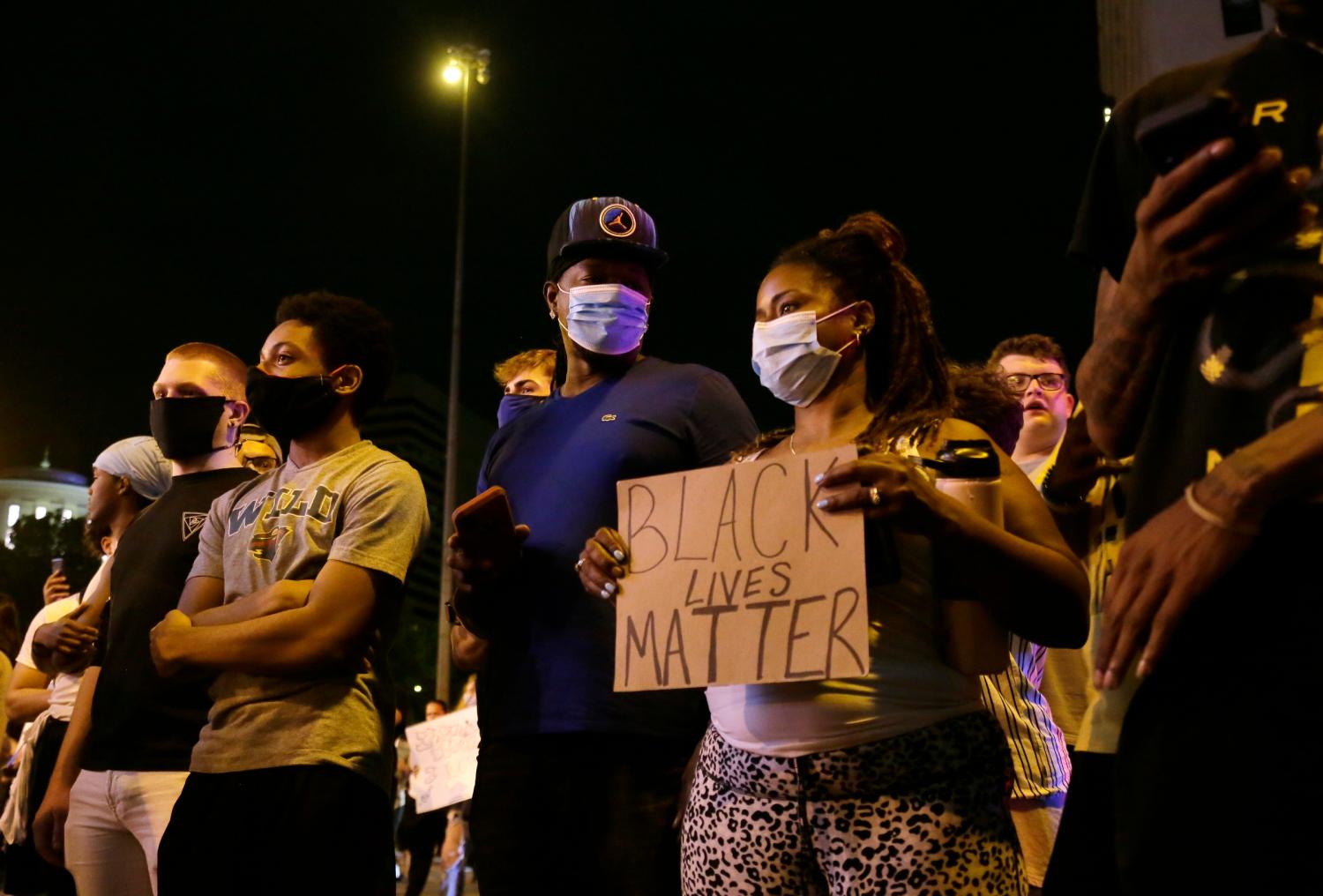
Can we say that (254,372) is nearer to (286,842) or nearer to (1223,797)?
(286,842)

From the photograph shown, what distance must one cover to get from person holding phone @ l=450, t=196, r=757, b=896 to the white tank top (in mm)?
668

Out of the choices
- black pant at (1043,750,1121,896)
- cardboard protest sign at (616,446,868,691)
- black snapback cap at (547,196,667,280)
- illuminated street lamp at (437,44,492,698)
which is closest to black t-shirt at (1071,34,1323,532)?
black pant at (1043,750,1121,896)

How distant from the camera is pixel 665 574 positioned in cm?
267

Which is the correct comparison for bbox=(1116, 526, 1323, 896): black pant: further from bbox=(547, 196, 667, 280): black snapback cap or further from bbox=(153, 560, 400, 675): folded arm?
bbox=(547, 196, 667, 280): black snapback cap

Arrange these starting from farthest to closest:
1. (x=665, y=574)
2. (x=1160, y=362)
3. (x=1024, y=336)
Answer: (x=1024, y=336), (x=665, y=574), (x=1160, y=362)

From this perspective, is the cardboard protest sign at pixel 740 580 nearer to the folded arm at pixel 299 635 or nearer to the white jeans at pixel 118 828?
the folded arm at pixel 299 635

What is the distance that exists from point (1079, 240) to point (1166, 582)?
2.13 feet

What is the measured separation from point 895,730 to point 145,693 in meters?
2.84

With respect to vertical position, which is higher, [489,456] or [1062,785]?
[489,456]

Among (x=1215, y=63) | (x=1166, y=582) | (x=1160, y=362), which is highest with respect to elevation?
(x=1215, y=63)

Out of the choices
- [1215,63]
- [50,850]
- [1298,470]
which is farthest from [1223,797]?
[50,850]

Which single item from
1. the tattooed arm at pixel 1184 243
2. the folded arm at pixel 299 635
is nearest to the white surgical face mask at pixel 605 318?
the folded arm at pixel 299 635

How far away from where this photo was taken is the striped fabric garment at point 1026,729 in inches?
147

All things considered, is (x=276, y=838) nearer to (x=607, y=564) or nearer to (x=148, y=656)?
(x=148, y=656)
